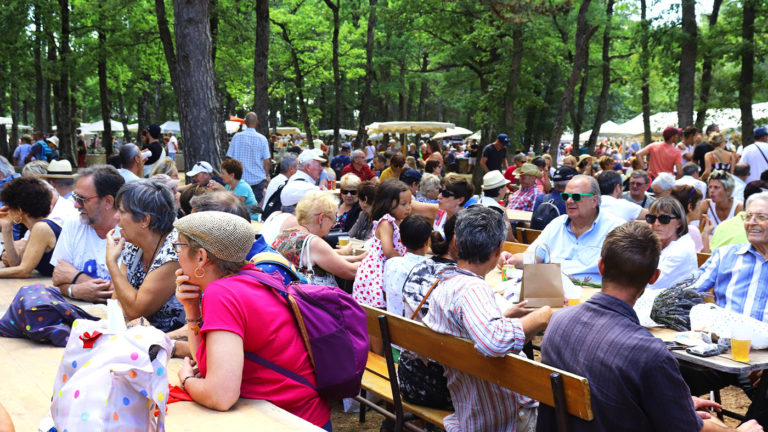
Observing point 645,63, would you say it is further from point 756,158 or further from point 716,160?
point 756,158

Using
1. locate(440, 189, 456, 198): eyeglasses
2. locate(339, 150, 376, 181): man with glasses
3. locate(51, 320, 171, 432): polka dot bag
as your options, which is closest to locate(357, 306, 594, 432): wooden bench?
locate(51, 320, 171, 432): polka dot bag

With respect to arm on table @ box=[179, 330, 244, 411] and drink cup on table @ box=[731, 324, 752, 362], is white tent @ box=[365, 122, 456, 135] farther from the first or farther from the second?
arm on table @ box=[179, 330, 244, 411]

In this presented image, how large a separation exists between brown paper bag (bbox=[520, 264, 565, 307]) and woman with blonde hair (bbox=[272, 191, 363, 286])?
5.42 ft

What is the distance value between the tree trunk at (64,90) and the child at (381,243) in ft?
57.5

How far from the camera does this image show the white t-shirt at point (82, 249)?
4.64 m

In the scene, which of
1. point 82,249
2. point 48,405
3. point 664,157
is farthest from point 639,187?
point 48,405

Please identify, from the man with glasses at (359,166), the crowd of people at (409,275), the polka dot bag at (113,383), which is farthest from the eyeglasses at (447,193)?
the man with glasses at (359,166)

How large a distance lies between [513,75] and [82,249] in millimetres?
18699

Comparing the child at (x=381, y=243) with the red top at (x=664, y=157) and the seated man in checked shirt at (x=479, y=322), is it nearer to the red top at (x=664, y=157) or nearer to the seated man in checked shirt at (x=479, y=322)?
the seated man in checked shirt at (x=479, y=322)

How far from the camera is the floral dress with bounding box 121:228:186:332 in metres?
3.66

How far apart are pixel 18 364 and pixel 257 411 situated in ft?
4.44

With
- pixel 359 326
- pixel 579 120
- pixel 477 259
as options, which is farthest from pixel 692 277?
pixel 579 120

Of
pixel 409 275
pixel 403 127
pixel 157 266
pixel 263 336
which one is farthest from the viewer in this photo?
pixel 403 127

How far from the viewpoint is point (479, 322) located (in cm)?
306
